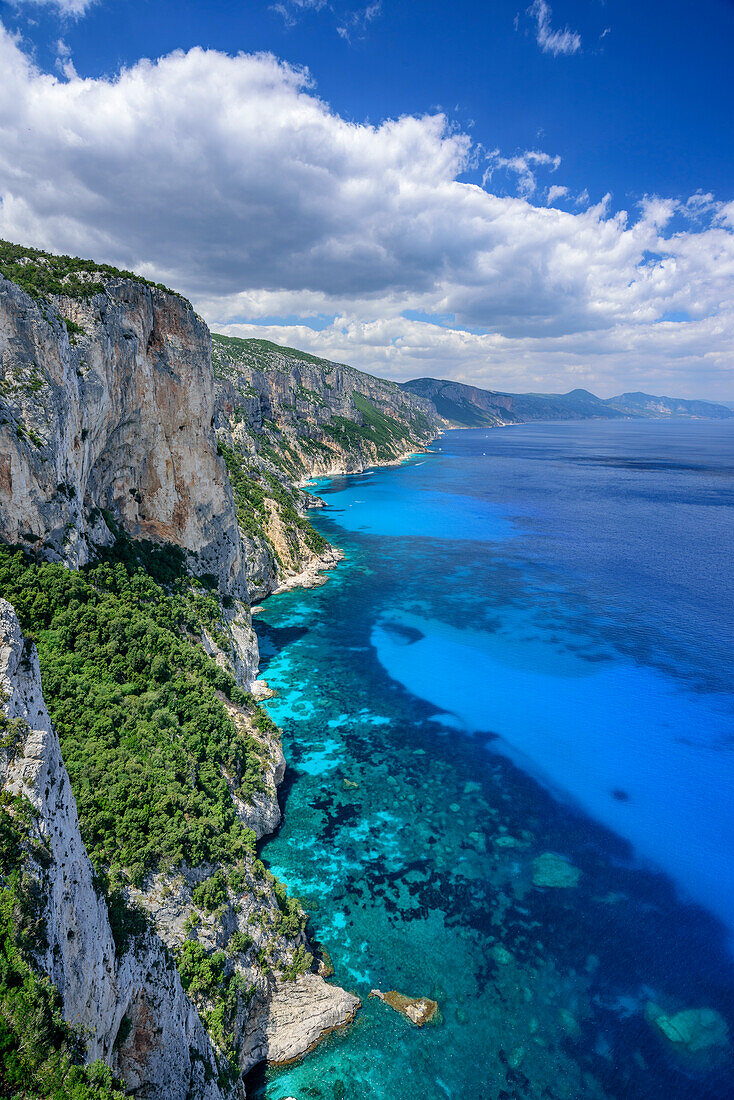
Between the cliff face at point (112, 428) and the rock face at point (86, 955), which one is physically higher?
the cliff face at point (112, 428)

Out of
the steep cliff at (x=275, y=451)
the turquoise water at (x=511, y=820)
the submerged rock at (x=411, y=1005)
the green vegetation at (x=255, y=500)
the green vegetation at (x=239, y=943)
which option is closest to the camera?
the green vegetation at (x=239, y=943)

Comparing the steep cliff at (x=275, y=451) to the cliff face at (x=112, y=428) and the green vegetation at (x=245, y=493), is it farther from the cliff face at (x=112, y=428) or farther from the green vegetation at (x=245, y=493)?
the cliff face at (x=112, y=428)

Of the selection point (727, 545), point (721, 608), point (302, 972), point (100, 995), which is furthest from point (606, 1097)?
point (727, 545)

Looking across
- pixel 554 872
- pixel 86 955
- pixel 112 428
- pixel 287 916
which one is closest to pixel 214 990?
pixel 287 916

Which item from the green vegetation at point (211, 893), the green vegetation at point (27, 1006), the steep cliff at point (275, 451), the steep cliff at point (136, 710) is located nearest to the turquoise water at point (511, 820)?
the steep cliff at point (136, 710)

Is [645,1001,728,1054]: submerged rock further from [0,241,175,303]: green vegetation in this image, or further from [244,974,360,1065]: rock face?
[0,241,175,303]: green vegetation

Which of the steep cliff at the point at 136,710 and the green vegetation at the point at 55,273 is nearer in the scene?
the steep cliff at the point at 136,710

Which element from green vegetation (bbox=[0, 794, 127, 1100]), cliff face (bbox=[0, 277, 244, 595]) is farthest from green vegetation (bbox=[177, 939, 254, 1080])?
cliff face (bbox=[0, 277, 244, 595])

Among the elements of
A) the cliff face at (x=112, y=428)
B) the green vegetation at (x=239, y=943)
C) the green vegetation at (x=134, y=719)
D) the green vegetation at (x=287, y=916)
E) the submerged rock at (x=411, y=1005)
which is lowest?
the submerged rock at (x=411, y=1005)
